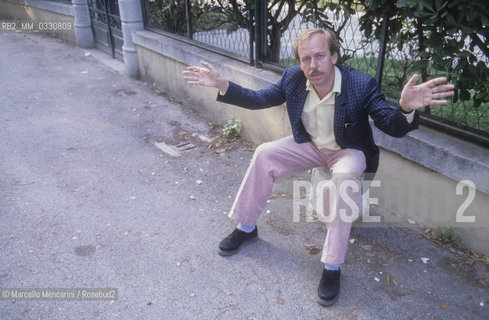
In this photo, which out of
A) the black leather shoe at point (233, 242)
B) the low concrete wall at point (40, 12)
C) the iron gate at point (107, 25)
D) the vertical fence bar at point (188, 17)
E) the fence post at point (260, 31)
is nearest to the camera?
the black leather shoe at point (233, 242)

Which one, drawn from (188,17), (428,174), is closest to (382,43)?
(428,174)

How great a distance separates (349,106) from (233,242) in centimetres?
134

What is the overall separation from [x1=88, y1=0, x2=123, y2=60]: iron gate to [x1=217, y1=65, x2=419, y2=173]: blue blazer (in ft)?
18.4

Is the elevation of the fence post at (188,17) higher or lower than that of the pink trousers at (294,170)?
higher

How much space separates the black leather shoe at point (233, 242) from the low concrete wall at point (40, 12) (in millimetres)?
8449

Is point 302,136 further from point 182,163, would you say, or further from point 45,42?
point 45,42

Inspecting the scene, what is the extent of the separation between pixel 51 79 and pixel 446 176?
675 centimetres

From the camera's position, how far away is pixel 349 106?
270cm

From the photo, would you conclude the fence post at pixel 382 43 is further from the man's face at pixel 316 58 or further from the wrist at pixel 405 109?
the wrist at pixel 405 109

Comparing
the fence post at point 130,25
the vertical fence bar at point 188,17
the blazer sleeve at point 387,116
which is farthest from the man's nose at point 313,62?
the fence post at point 130,25

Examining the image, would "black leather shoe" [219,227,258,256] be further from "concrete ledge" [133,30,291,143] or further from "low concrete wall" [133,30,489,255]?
"concrete ledge" [133,30,291,143]

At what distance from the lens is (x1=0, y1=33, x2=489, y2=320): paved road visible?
2.58m

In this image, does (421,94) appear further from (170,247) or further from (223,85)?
(170,247)

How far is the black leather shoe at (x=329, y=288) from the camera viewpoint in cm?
258
